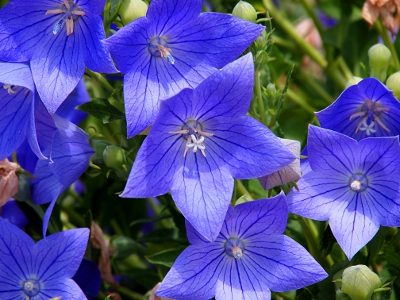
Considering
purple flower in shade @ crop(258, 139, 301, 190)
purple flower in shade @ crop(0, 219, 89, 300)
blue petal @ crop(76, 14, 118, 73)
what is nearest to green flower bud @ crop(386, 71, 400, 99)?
purple flower in shade @ crop(258, 139, 301, 190)

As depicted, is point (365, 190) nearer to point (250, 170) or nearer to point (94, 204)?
point (250, 170)

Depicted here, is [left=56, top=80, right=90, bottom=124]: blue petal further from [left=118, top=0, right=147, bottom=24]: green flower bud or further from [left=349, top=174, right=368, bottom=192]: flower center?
[left=349, top=174, right=368, bottom=192]: flower center

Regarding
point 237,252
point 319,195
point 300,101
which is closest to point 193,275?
point 237,252

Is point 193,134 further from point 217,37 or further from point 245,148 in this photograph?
point 217,37

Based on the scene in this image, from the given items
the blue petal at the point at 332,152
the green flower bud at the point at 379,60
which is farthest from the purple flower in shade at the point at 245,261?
the green flower bud at the point at 379,60

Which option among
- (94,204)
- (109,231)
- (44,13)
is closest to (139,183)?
(44,13)

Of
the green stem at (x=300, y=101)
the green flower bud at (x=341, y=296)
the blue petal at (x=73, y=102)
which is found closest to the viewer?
the green flower bud at (x=341, y=296)

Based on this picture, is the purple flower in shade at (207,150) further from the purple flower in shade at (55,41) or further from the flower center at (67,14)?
the flower center at (67,14)

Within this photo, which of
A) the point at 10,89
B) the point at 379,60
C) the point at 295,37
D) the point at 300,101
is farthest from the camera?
the point at 295,37
